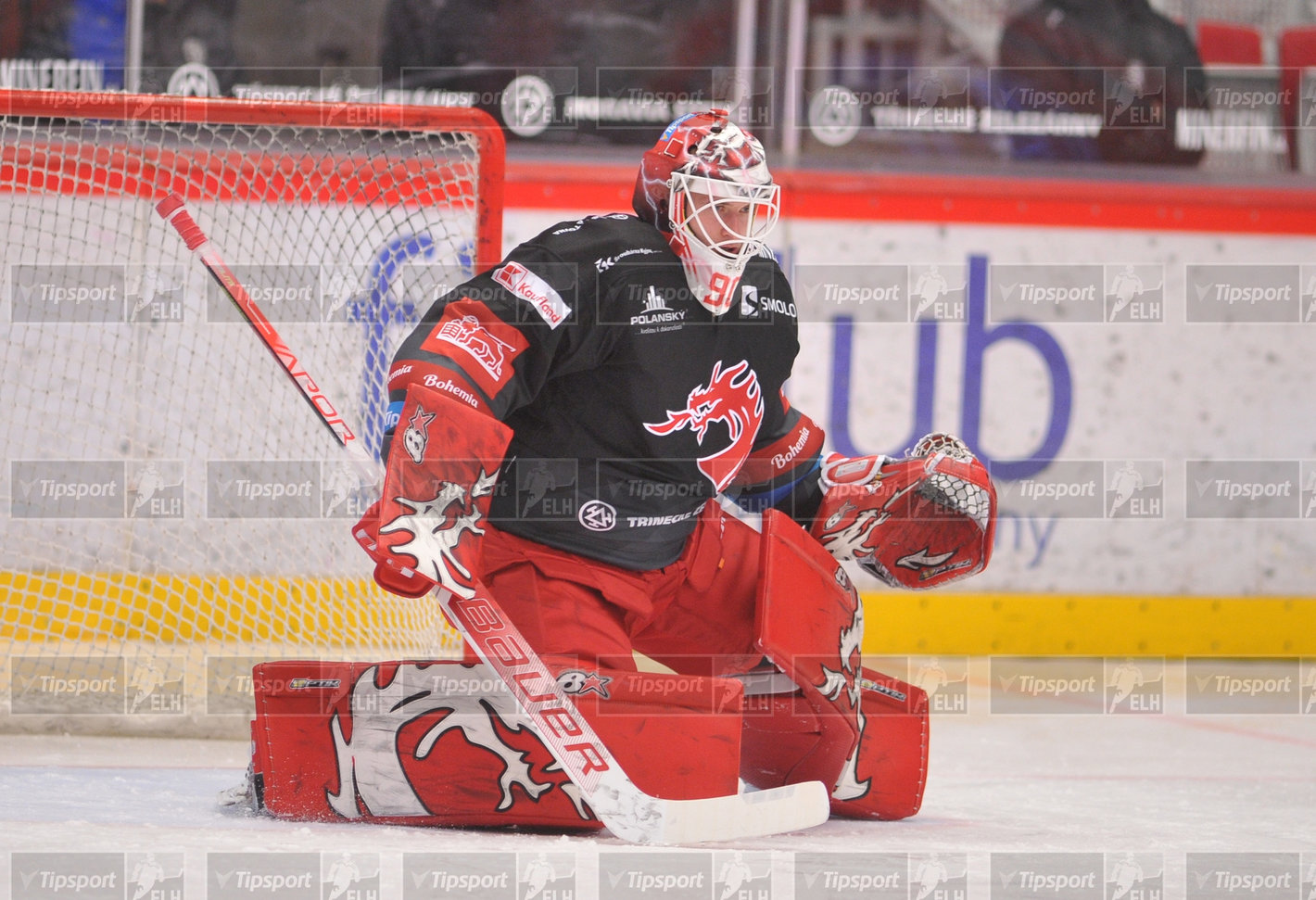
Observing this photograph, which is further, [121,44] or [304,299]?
[121,44]

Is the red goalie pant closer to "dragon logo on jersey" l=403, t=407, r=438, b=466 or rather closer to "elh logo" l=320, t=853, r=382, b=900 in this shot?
"dragon logo on jersey" l=403, t=407, r=438, b=466

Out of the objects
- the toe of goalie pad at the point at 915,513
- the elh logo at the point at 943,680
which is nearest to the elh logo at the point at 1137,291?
the elh logo at the point at 943,680

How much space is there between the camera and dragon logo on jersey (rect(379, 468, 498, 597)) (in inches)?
102

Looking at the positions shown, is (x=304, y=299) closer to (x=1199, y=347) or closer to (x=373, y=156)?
(x=373, y=156)

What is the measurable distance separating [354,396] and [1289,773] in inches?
Answer: 102

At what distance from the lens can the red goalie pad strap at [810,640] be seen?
298 centimetres

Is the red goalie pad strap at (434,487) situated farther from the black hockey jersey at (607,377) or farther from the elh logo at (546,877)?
the elh logo at (546,877)

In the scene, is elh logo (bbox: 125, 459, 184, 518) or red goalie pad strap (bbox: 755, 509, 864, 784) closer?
red goalie pad strap (bbox: 755, 509, 864, 784)

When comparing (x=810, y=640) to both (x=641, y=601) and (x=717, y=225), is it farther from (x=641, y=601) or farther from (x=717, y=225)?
(x=717, y=225)

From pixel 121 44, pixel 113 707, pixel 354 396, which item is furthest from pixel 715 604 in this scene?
pixel 121 44

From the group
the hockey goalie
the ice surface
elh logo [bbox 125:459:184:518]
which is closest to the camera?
the ice surface

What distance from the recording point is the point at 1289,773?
3.79 m

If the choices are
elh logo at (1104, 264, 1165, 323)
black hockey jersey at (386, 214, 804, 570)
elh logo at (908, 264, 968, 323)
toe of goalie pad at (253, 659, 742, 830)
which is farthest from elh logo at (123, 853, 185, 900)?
elh logo at (1104, 264, 1165, 323)

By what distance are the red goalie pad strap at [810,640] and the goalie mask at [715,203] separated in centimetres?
51
